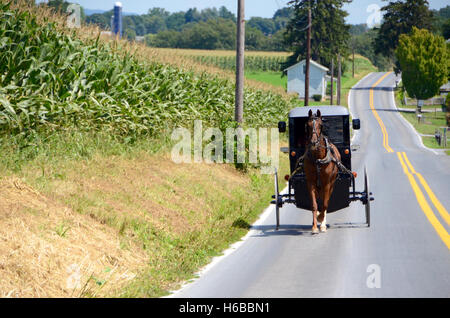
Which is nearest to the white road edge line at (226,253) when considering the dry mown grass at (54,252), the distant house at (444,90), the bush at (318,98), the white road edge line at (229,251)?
the white road edge line at (229,251)

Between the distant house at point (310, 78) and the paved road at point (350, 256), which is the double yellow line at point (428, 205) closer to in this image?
the paved road at point (350, 256)

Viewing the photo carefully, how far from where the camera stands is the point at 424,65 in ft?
325

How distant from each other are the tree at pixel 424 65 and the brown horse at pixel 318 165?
294ft

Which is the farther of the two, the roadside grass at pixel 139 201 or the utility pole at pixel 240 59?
the utility pole at pixel 240 59

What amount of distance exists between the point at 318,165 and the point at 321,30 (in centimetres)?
10495

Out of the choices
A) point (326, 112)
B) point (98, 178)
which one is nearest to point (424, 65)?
point (326, 112)

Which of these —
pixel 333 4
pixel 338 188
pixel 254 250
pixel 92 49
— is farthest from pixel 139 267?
pixel 333 4

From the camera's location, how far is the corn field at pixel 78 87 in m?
A: 13.8

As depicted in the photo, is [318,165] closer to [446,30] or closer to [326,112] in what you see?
[326,112]

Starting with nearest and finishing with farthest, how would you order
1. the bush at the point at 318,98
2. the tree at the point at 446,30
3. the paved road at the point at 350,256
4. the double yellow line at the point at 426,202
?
1. the paved road at the point at 350,256
2. the double yellow line at the point at 426,202
3. the bush at the point at 318,98
4. the tree at the point at 446,30

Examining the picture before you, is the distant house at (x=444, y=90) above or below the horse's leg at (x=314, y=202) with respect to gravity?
above

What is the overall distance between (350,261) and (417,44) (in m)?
97.6

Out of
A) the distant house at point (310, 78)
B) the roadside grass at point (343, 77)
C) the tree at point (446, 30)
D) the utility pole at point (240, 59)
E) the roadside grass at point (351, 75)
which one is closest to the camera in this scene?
the utility pole at point (240, 59)

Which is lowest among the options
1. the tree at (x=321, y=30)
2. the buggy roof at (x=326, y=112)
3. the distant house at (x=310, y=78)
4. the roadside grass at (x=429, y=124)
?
the roadside grass at (x=429, y=124)
